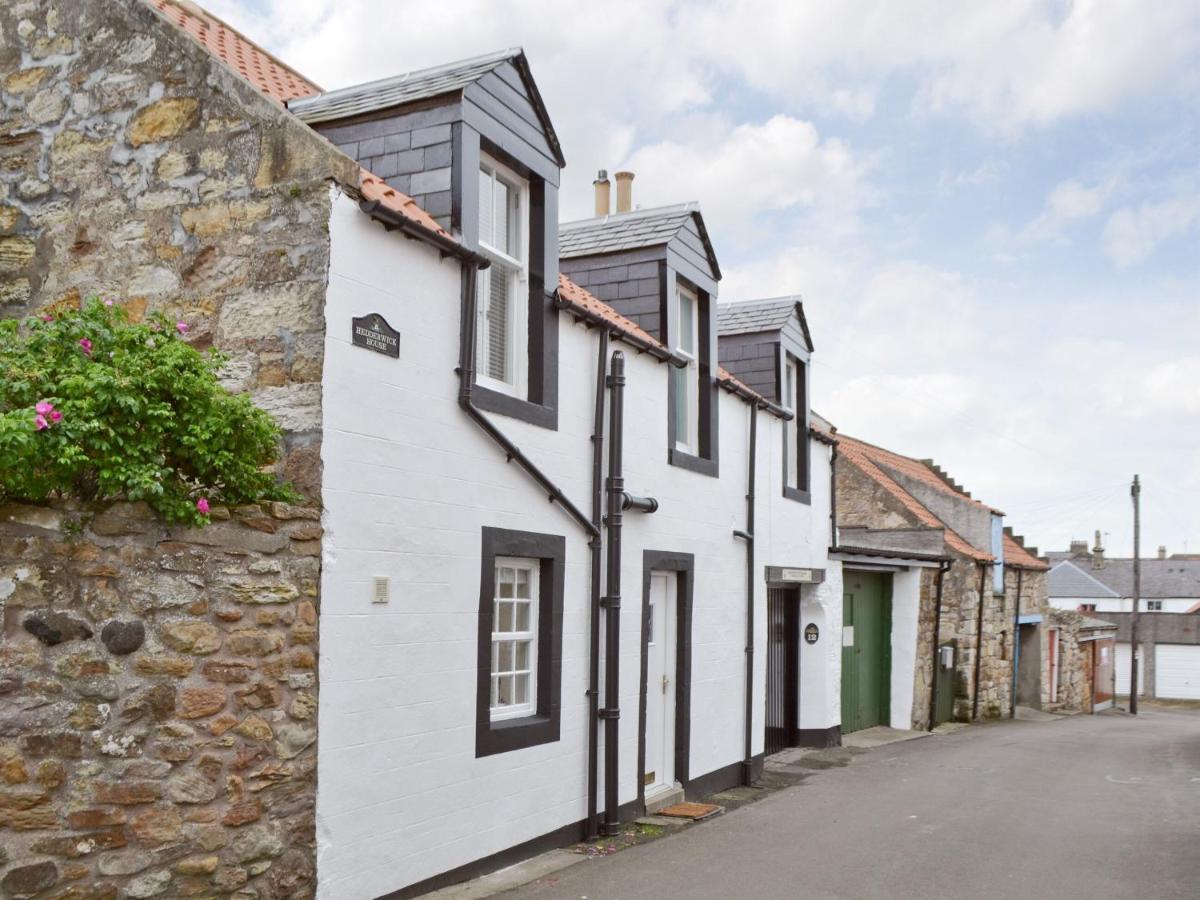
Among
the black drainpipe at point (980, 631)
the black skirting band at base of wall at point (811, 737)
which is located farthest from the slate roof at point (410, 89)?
the black drainpipe at point (980, 631)

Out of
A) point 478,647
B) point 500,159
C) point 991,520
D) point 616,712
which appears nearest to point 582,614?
point 616,712

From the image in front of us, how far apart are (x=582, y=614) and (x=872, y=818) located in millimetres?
4000

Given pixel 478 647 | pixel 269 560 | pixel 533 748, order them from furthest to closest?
1. pixel 533 748
2. pixel 478 647
3. pixel 269 560

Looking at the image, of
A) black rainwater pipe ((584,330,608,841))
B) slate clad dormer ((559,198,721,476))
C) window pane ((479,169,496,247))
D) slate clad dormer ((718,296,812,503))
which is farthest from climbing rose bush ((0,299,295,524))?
slate clad dormer ((718,296,812,503))

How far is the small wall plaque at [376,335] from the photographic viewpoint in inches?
297

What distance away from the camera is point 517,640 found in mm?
9453

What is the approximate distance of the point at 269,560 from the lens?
22.2 ft

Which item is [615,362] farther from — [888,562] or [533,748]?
[888,562]

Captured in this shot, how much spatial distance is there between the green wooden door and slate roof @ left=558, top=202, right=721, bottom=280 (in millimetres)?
7889

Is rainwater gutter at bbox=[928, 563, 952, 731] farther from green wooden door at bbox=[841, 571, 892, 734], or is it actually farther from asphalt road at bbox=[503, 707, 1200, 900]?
asphalt road at bbox=[503, 707, 1200, 900]

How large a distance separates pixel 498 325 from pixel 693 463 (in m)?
3.71

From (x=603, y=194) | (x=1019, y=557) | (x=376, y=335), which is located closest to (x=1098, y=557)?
(x=1019, y=557)

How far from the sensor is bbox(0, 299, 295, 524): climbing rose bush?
17.8 feet

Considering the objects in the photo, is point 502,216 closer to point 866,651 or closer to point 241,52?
point 241,52
